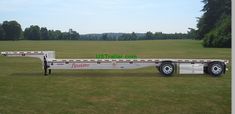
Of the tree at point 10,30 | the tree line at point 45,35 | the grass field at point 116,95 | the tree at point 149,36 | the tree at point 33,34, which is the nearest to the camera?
the grass field at point 116,95

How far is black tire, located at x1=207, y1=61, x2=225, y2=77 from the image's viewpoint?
675 inches

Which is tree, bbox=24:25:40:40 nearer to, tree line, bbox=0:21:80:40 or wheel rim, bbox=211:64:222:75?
tree line, bbox=0:21:80:40

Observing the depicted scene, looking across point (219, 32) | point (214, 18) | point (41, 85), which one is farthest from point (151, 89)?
point (214, 18)

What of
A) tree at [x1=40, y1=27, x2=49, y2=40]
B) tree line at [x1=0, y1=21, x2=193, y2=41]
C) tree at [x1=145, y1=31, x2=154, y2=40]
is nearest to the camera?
tree line at [x1=0, y1=21, x2=193, y2=41]

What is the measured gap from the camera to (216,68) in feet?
56.5

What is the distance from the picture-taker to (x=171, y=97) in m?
11.2

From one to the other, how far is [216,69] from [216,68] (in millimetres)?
46

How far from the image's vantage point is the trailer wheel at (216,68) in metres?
17.1

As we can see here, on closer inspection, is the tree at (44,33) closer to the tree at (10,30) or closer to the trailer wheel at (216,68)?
the tree at (10,30)

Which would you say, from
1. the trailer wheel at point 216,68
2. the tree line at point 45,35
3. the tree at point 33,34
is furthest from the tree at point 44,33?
the trailer wheel at point 216,68

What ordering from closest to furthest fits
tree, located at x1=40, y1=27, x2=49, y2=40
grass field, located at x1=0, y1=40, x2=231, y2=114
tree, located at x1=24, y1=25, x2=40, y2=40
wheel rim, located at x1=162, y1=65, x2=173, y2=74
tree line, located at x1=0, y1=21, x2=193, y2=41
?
1. grass field, located at x1=0, y1=40, x2=231, y2=114
2. wheel rim, located at x1=162, y1=65, x2=173, y2=74
3. tree line, located at x1=0, y1=21, x2=193, y2=41
4. tree, located at x1=24, y1=25, x2=40, y2=40
5. tree, located at x1=40, y1=27, x2=49, y2=40

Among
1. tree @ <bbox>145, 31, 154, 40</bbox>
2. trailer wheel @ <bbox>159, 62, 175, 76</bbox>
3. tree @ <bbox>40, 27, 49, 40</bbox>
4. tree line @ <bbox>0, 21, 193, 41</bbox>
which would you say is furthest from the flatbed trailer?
tree @ <bbox>145, 31, 154, 40</bbox>

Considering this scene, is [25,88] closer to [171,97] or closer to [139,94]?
[139,94]

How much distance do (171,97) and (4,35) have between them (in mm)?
152218
